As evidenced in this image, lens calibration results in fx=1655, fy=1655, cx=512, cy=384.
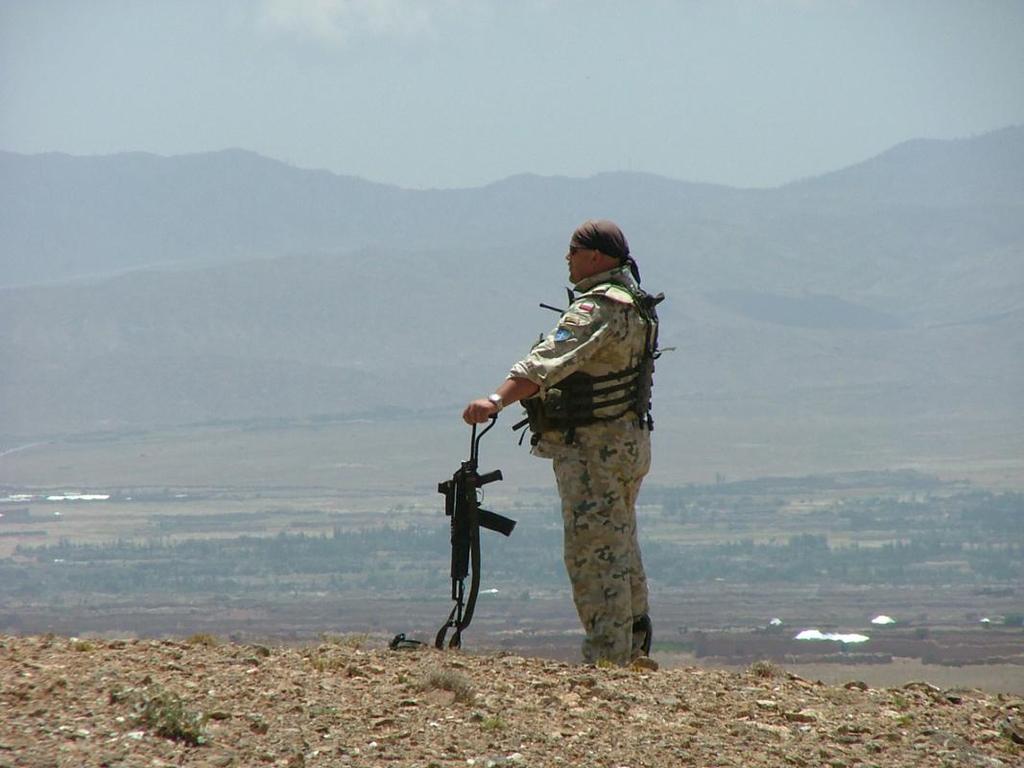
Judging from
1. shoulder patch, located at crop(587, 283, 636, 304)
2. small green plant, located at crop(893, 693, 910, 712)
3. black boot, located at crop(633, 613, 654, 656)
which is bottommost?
small green plant, located at crop(893, 693, 910, 712)

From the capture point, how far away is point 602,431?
8844 millimetres

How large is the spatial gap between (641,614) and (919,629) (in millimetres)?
71626

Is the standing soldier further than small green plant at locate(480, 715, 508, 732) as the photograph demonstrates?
Yes

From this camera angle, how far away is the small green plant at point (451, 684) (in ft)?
24.4

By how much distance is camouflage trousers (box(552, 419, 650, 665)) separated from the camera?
8.87 meters

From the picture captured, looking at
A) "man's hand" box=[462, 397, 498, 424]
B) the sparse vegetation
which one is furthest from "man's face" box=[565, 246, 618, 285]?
the sparse vegetation

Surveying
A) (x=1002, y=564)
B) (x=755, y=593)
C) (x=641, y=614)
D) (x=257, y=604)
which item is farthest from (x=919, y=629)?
(x=641, y=614)

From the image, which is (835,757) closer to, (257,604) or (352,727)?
(352,727)

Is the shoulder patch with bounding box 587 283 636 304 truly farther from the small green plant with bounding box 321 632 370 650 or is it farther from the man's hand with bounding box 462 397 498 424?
the small green plant with bounding box 321 632 370 650

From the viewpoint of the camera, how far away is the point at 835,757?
6992 mm

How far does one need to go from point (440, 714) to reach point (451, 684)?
0.36 m

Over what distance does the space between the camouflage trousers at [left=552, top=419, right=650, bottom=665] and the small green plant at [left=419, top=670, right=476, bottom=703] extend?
1.40 meters

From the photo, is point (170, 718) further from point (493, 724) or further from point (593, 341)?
point (593, 341)

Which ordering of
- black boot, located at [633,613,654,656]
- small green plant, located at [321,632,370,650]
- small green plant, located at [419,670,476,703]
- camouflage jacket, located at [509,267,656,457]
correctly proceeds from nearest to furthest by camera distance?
small green plant, located at [419,670,476,703] → camouflage jacket, located at [509,267,656,457] → small green plant, located at [321,632,370,650] → black boot, located at [633,613,654,656]
